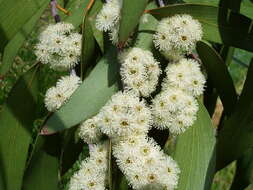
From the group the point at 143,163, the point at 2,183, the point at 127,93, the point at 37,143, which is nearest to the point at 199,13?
the point at 127,93

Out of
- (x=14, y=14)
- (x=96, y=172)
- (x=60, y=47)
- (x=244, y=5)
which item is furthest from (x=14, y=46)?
(x=244, y=5)

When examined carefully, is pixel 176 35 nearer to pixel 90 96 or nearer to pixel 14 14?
pixel 90 96

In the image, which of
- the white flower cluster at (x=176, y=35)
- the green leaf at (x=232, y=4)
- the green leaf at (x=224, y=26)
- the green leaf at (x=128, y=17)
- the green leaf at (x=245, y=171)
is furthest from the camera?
the green leaf at (x=245, y=171)

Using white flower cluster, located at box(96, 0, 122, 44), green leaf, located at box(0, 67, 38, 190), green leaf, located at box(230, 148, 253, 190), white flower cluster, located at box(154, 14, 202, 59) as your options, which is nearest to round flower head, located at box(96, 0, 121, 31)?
white flower cluster, located at box(96, 0, 122, 44)

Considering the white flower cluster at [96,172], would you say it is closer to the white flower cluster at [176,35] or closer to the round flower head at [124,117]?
the round flower head at [124,117]

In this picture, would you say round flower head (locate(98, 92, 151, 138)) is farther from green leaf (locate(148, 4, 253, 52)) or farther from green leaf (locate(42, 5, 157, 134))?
green leaf (locate(148, 4, 253, 52))

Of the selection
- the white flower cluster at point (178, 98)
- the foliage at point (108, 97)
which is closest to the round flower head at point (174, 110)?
the white flower cluster at point (178, 98)

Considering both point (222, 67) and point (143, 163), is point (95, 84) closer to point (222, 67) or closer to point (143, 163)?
point (143, 163)
